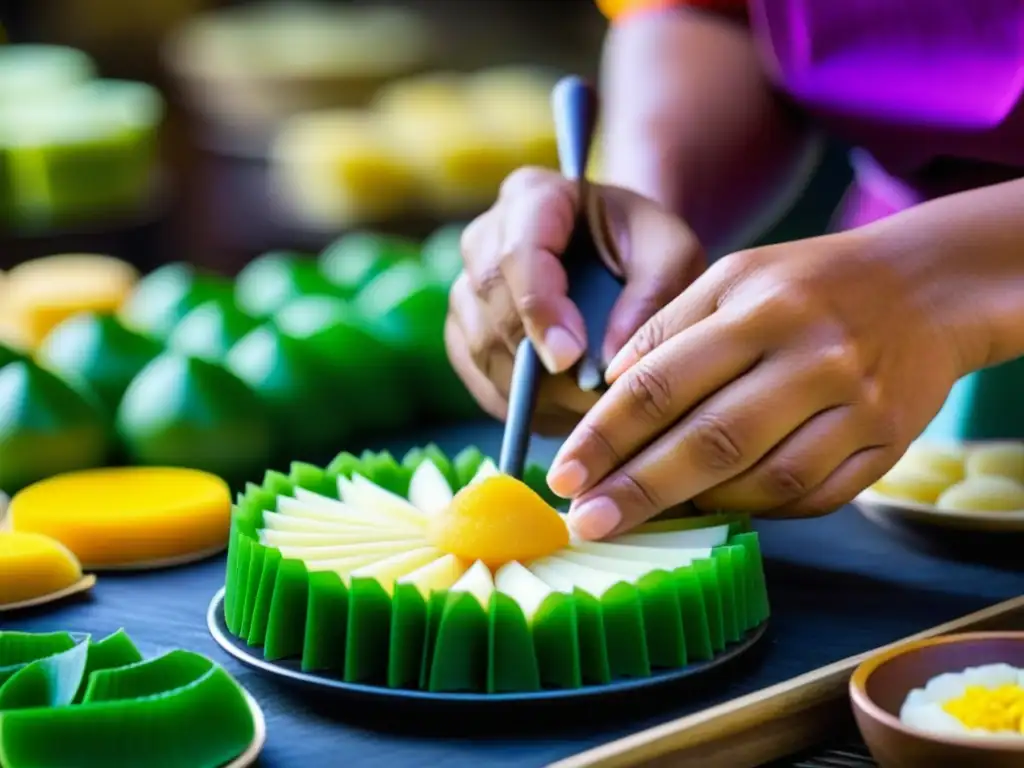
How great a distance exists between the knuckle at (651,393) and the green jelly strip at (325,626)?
0.95ft

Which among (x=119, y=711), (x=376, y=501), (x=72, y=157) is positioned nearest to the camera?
(x=119, y=711)

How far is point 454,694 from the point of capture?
1165 millimetres

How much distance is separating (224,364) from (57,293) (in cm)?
55

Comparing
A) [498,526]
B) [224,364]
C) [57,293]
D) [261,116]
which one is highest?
[498,526]

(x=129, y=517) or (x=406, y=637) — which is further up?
(x=406, y=637)

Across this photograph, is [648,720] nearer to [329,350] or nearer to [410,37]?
[329,350]

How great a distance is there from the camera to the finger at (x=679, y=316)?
1368mm

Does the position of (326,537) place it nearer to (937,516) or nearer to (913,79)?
(937,516)

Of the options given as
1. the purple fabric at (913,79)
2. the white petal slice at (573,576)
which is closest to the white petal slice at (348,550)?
the white petal slice at (573,576)

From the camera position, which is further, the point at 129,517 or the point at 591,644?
the point at 129,517

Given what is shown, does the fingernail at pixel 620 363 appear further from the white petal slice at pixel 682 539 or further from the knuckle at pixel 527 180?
the knuckle at pixel 527 180

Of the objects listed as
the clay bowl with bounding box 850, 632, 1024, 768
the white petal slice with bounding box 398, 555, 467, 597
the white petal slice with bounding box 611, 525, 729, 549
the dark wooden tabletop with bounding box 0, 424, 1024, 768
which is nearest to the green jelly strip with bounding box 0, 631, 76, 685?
the dark wooden tabletop with bounding box 0, 424, 1024, 768

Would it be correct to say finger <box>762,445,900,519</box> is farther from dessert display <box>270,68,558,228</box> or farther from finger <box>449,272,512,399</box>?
dessert display <box>270,68,558,228</box>

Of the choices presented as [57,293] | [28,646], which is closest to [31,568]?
[28,646]
